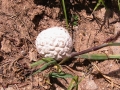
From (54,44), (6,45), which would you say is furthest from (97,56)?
(6,45)

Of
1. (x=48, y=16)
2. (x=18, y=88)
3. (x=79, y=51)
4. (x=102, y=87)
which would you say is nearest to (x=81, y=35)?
(x=79, y=51)

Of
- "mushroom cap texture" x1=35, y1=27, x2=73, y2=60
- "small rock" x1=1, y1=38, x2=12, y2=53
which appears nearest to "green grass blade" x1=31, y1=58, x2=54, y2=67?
"mushroom cap texture" x1=35, y1=27, x2=73, y2=60

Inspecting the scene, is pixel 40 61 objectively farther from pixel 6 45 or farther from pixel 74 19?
pixel 74 19

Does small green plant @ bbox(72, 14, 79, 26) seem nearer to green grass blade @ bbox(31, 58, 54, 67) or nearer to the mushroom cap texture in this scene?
the mushroom cap texture

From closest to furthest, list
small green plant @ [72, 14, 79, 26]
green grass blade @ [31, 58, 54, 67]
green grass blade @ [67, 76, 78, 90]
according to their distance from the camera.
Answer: green grass blade @ [67, 76, 78, 90], green grass blade @ [31, 58, 54, 67], small green plant @ [72, 14, 79, 26]

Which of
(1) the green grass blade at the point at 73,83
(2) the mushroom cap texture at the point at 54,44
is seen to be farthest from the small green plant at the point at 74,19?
(1) the green grass blade at the point at 73,83

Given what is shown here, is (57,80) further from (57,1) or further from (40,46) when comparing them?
(57,1)
